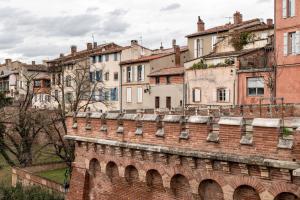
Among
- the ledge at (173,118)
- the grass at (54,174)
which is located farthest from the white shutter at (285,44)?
the ledge at (173,118)

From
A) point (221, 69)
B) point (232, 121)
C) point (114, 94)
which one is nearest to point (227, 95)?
point (221, 69)

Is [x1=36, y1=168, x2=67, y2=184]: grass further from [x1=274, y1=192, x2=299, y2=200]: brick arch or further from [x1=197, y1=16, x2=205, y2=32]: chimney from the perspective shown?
[x1=197, y1=16, x2=205, y2=32]: chimney

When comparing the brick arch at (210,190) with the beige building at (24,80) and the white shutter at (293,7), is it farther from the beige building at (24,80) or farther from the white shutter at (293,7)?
the beige building at (24,80)

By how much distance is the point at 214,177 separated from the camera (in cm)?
950

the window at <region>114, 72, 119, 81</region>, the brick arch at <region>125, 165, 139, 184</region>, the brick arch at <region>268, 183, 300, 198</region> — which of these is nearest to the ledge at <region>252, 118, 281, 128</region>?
the brick arch at <region>268, 183, 300, 198</region>

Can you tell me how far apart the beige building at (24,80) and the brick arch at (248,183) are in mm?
49289

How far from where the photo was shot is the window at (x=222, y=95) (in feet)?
117

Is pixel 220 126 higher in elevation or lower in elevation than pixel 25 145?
higher

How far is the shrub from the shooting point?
24022mm

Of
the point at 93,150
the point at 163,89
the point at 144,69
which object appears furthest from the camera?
the point at 144,69

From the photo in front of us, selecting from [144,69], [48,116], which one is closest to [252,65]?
[144,69]

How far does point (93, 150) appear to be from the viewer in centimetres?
1357

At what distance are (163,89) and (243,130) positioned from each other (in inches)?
1385

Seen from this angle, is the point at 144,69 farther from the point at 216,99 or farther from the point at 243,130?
the point at 243,130
